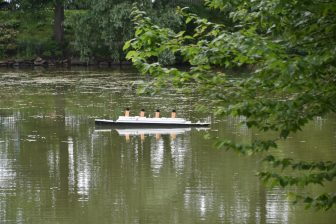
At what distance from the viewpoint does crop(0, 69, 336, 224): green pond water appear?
635 inches

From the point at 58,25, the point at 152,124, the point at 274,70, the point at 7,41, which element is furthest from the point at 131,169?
the point at 58,25

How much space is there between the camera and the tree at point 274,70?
8094 millimetres

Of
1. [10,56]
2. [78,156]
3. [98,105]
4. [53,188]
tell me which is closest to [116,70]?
[10,56]

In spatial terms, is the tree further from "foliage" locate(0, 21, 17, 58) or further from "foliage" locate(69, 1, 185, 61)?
"foliage" locate(0, 21, 17, 58)

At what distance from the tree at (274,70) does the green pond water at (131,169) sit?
2.05 ft

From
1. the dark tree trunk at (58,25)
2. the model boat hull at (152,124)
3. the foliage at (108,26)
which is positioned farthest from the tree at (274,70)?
the dark tree trunk at (58,25)

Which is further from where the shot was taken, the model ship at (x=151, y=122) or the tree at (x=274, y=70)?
the model ship at (x=151, y=122)

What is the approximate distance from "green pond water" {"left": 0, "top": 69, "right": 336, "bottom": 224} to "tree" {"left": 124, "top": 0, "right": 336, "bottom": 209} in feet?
2.05

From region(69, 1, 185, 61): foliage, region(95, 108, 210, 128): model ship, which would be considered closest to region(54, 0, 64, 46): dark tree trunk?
region(69, 1, 185, 61): foliage

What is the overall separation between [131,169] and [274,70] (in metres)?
12.7

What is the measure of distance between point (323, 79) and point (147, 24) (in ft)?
6.79

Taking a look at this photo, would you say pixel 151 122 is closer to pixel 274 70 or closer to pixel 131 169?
pixel 131 169

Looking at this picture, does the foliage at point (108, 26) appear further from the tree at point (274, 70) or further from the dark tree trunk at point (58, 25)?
the tree at point (274, 70)

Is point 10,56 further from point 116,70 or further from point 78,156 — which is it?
point 78,156
